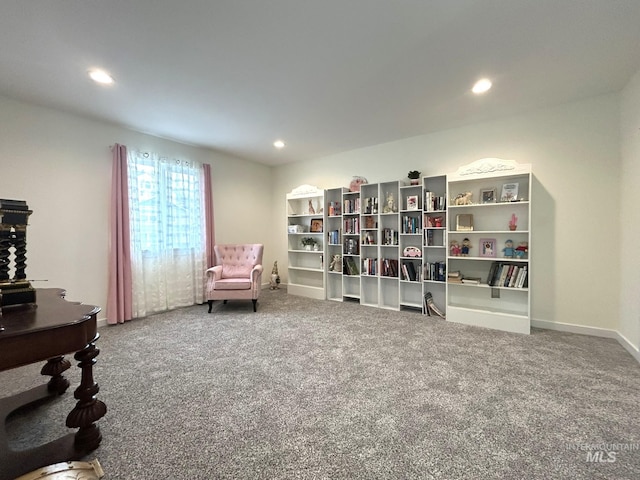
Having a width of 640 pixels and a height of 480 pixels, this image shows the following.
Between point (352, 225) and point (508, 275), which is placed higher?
point (352, 225)

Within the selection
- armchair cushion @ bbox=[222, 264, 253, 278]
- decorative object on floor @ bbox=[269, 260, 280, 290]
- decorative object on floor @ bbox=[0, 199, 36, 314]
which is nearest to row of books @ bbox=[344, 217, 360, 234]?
armchair cushion @ bbox=[222, 264, 253, 278]

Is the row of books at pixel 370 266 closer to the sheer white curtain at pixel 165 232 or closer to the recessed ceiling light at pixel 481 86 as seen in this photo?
the recessed ceiling light at pixel 481 86

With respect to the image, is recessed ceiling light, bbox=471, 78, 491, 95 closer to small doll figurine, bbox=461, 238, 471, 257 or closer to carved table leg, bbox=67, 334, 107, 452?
small doll figurine, bbox=461, 238, 471, 257

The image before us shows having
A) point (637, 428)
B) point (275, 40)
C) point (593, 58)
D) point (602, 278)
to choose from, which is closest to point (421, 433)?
point (637, 428)

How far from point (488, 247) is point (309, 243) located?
296cm

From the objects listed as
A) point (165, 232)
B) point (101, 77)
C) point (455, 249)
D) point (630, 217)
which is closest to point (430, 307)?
point (455, 249)

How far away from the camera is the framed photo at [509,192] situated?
334cm

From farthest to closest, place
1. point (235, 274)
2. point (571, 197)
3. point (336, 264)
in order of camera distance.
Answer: point (336, 264) < point (235, 274) < point (571, 197)

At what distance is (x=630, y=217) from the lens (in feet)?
8.76

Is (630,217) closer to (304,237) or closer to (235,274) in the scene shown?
(304,237)

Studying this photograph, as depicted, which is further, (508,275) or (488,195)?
(488,195)

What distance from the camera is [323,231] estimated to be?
4910 mm

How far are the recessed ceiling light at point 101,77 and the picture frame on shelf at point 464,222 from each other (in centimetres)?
416

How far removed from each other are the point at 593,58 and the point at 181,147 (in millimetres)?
4997
